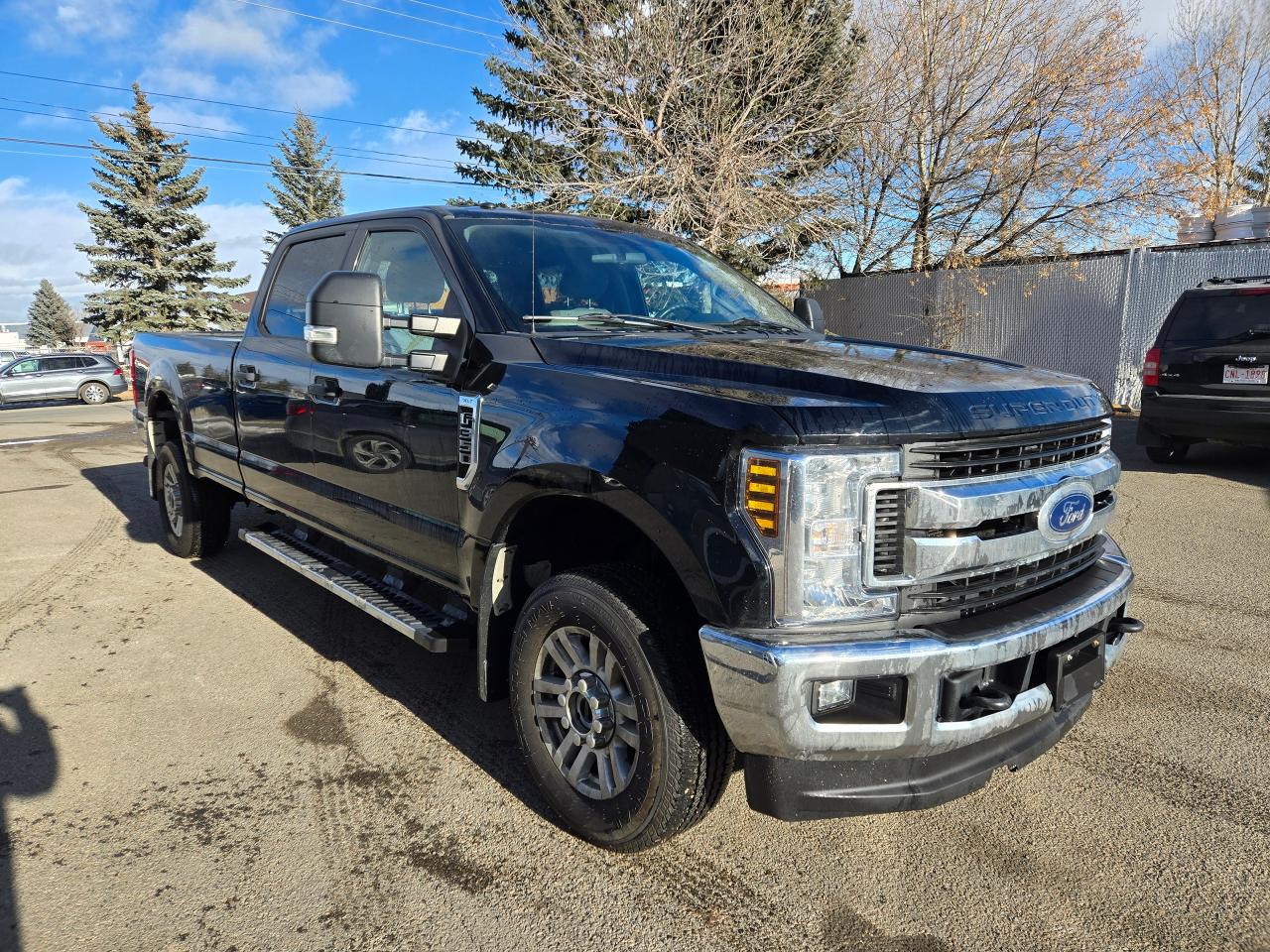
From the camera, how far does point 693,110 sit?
15.4 meters

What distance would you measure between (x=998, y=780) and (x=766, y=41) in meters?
15.3

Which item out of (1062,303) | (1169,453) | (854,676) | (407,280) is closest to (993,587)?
(854,676)

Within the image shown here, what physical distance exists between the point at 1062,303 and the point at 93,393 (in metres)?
25.5

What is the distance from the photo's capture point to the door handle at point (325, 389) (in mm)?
3691

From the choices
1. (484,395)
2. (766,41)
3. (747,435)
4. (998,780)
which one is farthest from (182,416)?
(766,41)

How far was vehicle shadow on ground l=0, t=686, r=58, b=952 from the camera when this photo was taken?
7.72ft

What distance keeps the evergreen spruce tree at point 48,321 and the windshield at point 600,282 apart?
10630 cm

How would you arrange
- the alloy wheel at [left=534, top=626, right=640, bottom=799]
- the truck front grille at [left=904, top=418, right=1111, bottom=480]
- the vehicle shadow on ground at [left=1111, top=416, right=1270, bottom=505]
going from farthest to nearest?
the vehicle shadow on ground at [left=1111, top=416, right=1270, bottom=505], the alloy wheel at [left=534, top=626, right=640, bottom=799], the truck front grille at [left=904, top=418, right=1111, bottom=480]

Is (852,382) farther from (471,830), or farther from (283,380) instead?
(283,380)

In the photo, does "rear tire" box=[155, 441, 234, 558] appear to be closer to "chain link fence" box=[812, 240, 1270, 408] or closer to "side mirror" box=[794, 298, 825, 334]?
"side mirror" box=[794, 298, 825, 334]

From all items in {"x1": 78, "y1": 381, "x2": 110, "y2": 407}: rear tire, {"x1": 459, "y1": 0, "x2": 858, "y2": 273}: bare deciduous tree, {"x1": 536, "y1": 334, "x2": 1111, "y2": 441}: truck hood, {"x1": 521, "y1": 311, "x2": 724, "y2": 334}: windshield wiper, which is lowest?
{"x1": 78, "y1": 381, "x2": 110, "y2": 407}: rear tire

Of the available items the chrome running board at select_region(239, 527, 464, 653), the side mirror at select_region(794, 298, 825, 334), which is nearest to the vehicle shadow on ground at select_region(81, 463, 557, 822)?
the chrome running board at select_region(239, 527, 464, 653)

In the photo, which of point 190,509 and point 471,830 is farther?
point 190,509

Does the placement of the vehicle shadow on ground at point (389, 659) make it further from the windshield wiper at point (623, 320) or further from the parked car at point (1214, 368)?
the parked car at point (1214, 368)
